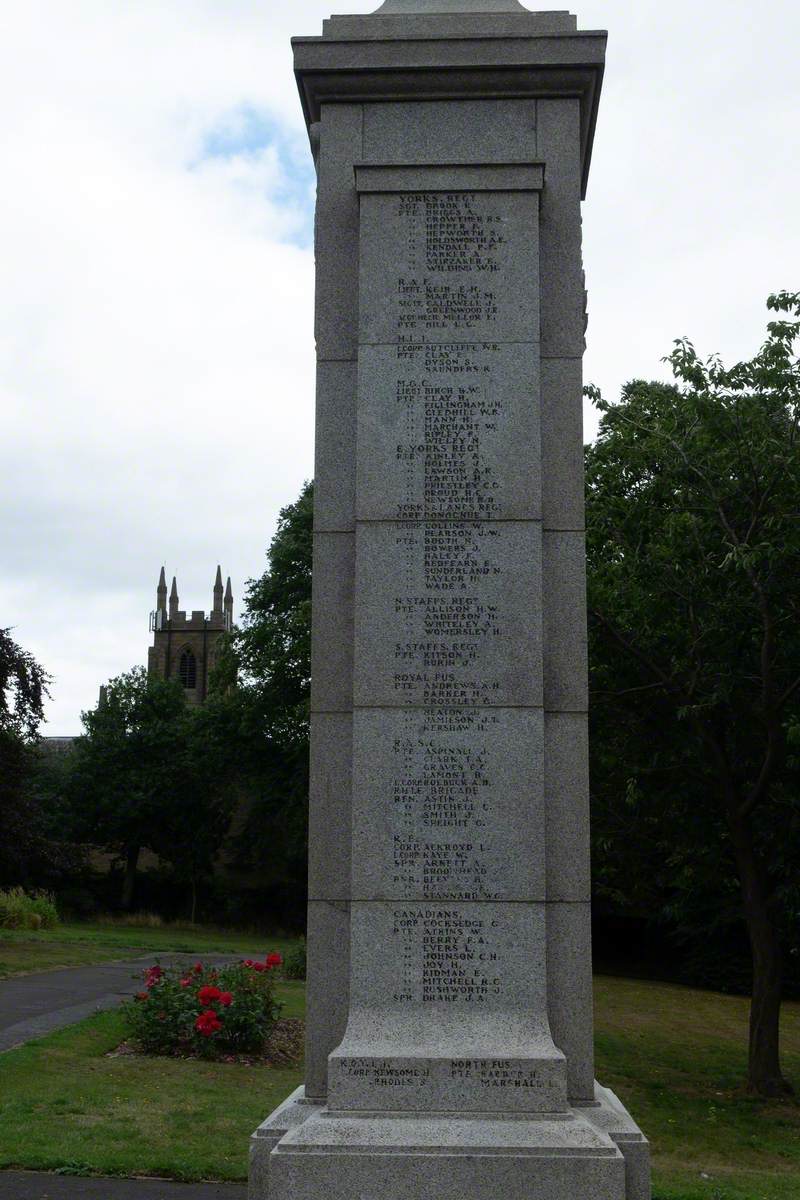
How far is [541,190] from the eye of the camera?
901cm

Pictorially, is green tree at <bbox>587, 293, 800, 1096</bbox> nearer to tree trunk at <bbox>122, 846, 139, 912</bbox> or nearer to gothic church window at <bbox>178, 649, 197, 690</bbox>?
tree trunk at <bbox>122, 846, 139, 912</bbox>

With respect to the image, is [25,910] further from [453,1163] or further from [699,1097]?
[453,1163]

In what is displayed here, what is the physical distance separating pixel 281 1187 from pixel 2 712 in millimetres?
29713

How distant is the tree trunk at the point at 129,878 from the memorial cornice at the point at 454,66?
56.9 meters

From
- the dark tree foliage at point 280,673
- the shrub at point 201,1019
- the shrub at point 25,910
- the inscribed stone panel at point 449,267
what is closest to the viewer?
the inscribed stone panel at point 449,267

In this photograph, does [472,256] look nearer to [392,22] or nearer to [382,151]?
[382,151]

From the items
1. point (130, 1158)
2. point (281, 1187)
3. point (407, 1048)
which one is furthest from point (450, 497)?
point (130, 1158)

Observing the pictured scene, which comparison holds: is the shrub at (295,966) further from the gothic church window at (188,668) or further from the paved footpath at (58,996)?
the gothic church window at (188,668)

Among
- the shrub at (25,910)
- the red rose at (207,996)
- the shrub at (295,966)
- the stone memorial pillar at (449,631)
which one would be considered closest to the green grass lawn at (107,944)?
the shrub at (25,910)

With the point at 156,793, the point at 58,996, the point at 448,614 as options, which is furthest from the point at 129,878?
the point at 448,614

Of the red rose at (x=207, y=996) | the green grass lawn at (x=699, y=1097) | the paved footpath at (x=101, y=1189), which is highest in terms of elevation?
the red rose at (x=207, y=996)

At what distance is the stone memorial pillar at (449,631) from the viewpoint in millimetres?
7516

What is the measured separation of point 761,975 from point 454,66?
16.4m

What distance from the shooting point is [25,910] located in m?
40.0
